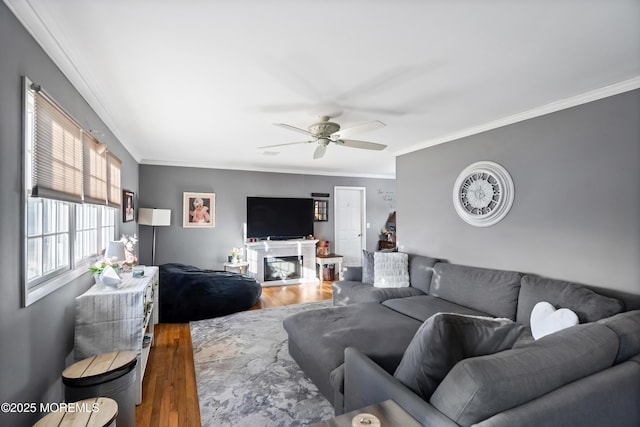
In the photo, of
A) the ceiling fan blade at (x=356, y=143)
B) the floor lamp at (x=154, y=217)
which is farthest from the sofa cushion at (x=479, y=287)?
the floor lamp at (x=154, y=217)

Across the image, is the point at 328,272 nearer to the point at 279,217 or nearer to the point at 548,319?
the point at 279,217

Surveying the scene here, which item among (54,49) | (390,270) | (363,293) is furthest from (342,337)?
(54,49)

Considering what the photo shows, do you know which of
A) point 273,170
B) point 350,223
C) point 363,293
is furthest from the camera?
point 350,223

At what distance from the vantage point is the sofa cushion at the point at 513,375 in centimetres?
107

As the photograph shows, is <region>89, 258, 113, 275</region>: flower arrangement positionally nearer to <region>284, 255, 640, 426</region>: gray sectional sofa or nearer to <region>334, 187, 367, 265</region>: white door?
<region>284, 255, 640, 426</region>: gray sectional sofa

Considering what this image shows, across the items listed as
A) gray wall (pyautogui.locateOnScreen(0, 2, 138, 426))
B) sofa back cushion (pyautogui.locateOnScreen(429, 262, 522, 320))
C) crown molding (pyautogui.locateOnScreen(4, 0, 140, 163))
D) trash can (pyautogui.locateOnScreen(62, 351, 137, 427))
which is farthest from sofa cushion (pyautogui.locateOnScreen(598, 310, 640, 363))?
crown molding (pyautogui.locateOnScreen(4, 0, 140, 163))

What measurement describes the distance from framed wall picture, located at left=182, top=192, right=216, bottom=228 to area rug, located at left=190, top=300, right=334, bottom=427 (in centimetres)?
244

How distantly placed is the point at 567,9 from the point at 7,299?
312 cm

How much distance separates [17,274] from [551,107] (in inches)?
165

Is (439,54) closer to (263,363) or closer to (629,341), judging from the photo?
(629,341)

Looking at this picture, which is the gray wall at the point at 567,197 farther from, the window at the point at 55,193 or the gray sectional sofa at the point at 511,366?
the window at the point at 55,193

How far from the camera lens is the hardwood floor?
7.17 feet

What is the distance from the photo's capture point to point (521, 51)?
2014mm

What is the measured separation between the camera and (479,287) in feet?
10.8
